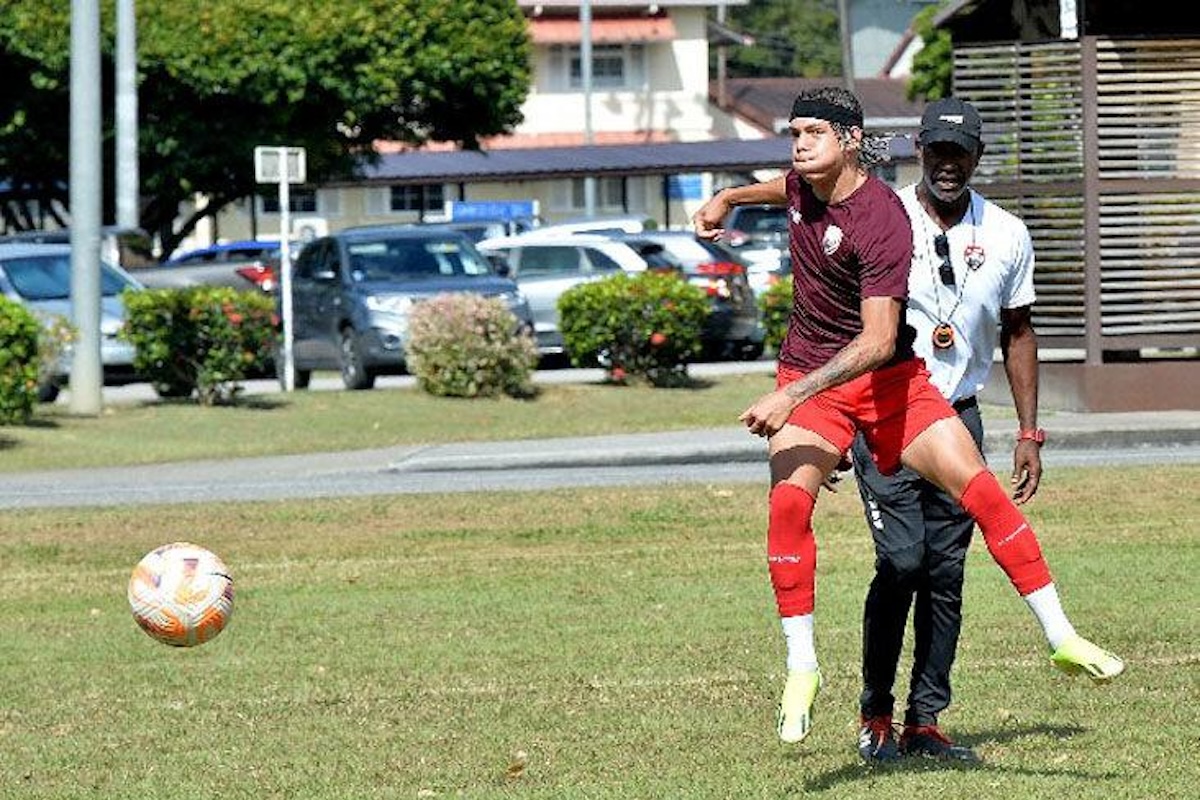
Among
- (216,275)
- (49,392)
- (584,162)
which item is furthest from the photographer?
(584,162)

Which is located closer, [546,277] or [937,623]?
[937,623]

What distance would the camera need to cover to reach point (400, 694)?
32.3 ft

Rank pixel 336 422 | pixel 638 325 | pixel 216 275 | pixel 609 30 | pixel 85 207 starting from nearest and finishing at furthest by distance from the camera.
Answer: pixel 336 422 < pixel 85 207 < pixel 638 325 < pixel 216 275 < pixel 609 30

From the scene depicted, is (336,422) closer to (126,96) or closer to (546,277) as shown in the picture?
(126,96)

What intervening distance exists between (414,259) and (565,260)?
13.7 ft

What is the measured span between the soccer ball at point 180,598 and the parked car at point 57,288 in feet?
65.9

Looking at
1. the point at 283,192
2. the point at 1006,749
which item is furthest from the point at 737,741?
the point at 283,192

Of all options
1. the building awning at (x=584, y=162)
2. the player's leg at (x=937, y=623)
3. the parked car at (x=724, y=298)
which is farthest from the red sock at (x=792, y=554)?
the building awning at (x=584, y=162)

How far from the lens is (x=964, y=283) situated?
7926 millimetres

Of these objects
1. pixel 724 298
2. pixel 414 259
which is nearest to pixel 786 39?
pixel 724 298

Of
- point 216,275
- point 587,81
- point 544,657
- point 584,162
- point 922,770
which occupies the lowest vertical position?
point 544,657

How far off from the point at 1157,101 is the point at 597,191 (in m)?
57.2

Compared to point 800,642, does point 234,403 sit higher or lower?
lower

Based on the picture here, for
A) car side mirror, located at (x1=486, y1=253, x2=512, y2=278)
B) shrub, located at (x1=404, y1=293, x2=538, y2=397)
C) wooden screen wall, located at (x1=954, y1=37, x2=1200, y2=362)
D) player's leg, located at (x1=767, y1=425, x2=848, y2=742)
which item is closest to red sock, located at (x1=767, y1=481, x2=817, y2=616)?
player's leg, located at (x1=767, y1=425, x2=848, y2=742)
